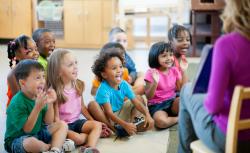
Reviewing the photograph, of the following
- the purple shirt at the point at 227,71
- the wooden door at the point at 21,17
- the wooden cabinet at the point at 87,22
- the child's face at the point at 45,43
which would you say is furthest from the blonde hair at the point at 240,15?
the wooden door at the point at 21,17

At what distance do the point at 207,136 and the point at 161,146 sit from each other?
793 millimetres

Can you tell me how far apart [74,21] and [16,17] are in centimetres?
72

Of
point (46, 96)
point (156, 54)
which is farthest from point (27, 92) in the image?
point (156, 54)

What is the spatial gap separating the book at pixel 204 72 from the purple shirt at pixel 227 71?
0.25 ft

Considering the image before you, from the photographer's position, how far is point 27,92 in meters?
1.97

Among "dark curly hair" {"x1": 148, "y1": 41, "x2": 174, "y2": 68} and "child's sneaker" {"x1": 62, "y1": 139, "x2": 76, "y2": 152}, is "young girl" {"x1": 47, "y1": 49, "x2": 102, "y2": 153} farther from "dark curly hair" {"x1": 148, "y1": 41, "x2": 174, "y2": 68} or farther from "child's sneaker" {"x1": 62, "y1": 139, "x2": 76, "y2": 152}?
"dark curly hair" {"x1": 148, "y1": 41, "x2": 174, "y2": 68}

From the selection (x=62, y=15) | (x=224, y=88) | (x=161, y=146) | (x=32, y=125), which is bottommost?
(x=161, y=146)

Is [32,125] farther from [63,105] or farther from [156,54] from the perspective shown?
[156,54]

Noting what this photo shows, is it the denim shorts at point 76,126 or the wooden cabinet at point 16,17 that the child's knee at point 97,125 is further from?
the wooden cabinet at point 16,17

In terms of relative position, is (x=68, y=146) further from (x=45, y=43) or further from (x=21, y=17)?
(x=21, y=17)

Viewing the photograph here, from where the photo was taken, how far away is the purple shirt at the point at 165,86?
8.13ft

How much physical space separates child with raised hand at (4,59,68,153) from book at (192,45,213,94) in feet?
2.44

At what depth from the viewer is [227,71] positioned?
1.27 m

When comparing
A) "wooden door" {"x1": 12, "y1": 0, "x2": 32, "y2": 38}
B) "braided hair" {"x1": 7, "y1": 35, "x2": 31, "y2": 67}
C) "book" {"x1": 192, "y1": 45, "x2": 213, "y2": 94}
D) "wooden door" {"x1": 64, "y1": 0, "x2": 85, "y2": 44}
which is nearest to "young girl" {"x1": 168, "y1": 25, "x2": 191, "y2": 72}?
"braided hair" {"x1": 7, "y1": 35, "x2": 31, "y2": 67}
